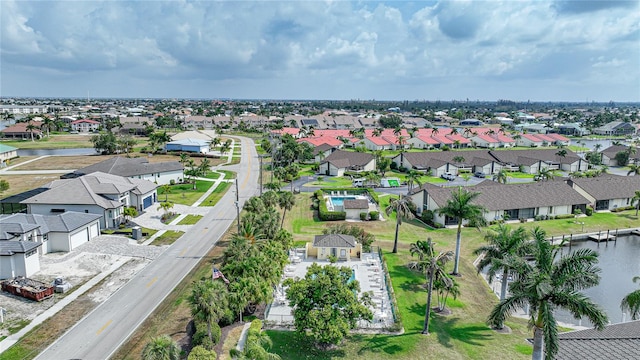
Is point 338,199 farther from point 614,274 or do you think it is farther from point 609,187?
point 609,187

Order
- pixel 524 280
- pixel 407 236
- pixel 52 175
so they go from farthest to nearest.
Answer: pixel 52 175 → pixel 407 236 → pixel 524 280

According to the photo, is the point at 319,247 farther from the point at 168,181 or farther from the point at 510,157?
the point at 510,157

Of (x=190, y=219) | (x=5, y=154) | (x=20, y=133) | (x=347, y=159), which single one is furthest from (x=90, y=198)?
(x=20, y=133)

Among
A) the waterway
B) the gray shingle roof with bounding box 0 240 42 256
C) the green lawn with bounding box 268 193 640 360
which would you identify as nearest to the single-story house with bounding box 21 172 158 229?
the gray shingle roof with bounding box 0 240 42 256

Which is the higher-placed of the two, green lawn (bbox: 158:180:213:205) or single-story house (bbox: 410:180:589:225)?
single-story house (bbox: 410:180:589:225)

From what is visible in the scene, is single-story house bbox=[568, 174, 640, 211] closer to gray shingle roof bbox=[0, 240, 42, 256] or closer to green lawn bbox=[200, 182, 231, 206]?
green lawn bbox=[200, 182, 231, 206]

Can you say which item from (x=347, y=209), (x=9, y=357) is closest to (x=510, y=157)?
(x=347, y=209)
